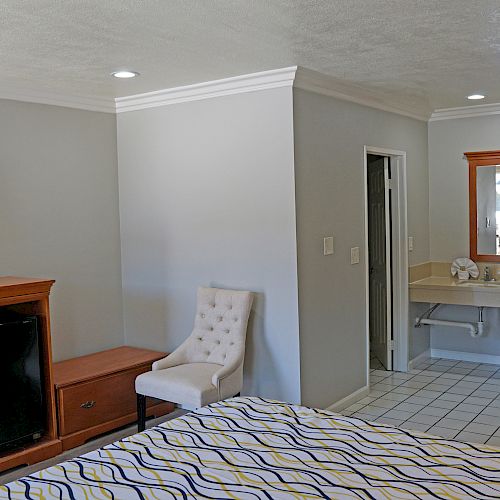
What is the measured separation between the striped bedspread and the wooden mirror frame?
3.79 metres

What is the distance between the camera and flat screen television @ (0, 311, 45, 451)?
3.69 metres

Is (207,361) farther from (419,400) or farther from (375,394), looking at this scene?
(419,400)

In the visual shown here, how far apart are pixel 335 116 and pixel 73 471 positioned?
3.13 meters

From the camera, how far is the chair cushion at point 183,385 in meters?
3.81

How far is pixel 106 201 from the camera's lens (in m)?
4.98

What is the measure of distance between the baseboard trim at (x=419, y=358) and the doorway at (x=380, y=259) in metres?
0.20

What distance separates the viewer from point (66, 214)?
4.68m

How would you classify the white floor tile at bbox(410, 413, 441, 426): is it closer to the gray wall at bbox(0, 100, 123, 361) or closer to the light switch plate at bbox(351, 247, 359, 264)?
the light switch plate at bbox(351, 247, 359, 264)

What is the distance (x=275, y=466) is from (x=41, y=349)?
2145 millimetres

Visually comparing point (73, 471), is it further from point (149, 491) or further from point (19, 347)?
point (19, 347)

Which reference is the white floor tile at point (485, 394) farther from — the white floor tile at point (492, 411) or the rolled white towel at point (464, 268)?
the rolled white towel at point (464, 268)

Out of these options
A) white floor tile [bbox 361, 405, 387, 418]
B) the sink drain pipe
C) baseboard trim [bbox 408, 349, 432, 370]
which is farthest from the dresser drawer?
the sink drain pipe

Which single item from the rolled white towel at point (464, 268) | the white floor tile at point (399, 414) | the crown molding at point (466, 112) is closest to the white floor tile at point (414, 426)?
the white floor tile at point (399, 414)

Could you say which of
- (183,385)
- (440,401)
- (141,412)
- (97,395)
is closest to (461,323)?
(440,401)
